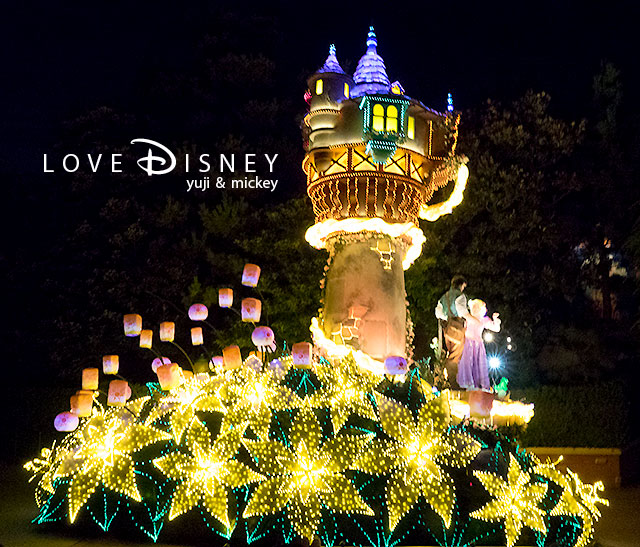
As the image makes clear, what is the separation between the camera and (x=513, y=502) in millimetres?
5969

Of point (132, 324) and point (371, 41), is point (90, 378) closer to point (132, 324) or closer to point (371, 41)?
point (132, 324)

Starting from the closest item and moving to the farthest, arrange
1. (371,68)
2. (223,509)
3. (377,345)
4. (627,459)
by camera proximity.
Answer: (223,509), (377,345), (371,68), (627,459)

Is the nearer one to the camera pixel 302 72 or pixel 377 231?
pixel 377 231

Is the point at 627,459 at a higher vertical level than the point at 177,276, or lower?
lower

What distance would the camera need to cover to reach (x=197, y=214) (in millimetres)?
14938

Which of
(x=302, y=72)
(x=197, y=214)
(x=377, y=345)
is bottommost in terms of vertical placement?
(x=377, y=345)

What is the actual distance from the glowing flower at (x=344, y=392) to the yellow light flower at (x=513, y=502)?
1.18m

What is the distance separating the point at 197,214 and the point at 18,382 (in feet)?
17.4

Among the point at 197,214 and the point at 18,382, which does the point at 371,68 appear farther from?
the point at 18,382

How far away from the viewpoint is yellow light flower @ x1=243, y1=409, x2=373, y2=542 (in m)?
5.64

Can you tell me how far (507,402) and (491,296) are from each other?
4.79 meters

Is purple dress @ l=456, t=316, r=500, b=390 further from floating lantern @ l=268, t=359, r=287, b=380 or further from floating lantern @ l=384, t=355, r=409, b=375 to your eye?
floating lantern @ l=268, t=359, r=287, b=380


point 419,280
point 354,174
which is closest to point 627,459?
point 419,280

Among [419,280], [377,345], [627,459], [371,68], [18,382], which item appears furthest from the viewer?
[18,382]
